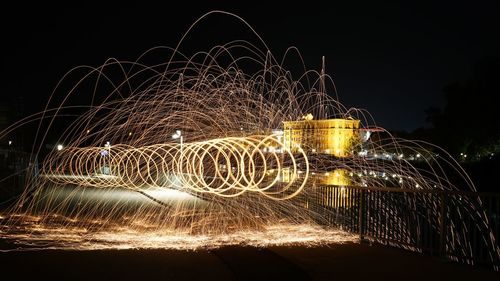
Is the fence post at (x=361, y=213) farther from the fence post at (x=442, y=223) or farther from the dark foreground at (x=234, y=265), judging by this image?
the fence post at (x=442, y=223)

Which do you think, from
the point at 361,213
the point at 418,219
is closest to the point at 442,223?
the point at 418,219

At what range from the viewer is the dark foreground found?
337 inches

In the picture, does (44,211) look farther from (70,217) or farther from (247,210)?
(247,210)

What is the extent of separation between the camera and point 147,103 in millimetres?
20953

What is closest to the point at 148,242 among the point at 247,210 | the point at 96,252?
the point at 96,252

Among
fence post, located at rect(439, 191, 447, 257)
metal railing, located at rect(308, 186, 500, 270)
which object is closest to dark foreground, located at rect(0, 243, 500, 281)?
fence post, located at rect(439, 191, 447, 257)

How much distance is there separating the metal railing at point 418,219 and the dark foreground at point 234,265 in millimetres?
628

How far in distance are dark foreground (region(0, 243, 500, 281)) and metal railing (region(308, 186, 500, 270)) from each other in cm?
63

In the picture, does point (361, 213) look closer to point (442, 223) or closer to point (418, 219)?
point (418, 219)

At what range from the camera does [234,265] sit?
9.33 metres

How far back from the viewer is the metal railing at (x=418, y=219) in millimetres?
10508

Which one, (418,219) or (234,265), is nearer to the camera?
(234,265)

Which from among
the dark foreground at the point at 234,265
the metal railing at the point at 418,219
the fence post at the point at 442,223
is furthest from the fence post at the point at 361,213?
the fence post at the point at 442,223

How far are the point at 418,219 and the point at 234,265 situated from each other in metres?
4.46
